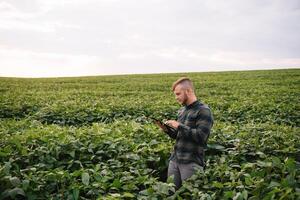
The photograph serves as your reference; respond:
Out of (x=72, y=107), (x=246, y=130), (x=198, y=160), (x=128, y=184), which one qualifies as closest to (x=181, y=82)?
(x=198, y=160)

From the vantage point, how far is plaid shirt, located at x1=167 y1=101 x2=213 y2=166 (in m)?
4.28

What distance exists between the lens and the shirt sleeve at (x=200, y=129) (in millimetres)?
4266

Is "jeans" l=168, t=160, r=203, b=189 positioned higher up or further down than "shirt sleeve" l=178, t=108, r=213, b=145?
further down

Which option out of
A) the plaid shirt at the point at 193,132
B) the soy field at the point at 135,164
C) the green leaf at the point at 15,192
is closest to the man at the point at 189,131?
the plaid shirt at the point at 193,132

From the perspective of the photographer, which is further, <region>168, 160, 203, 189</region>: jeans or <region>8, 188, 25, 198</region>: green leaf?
<region>168, 160, 203, 189</region>: jeans

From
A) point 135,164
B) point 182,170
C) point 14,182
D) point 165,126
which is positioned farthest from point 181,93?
point 14,182

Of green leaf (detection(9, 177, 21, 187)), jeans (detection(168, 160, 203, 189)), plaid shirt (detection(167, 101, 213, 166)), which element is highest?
plaid shirt (detection(167, 101, 213, 166))

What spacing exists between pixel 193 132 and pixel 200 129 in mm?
100

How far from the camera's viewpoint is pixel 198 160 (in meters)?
4.48

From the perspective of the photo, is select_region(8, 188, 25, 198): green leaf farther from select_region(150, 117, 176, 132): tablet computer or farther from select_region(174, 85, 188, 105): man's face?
select_region(174, 85, 188, 105): man's face

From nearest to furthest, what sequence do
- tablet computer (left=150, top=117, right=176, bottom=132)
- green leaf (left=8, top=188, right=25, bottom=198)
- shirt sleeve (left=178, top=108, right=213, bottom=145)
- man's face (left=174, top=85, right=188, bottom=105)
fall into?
green leaf (left=8, top=188, right=25, bottom=198), shirt sleeve (left=178, top=108, right=213, bottom=145), man's face (left=174, top=85, right=188, bottom=105), tablet computer (left=150, top=117, right=176, bottom=132)

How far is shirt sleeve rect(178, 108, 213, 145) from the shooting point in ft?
14.0

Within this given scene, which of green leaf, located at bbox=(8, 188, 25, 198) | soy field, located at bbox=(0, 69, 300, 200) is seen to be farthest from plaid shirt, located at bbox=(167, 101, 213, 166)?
green leaf, located at bbox=(8, 188, 25, 198)

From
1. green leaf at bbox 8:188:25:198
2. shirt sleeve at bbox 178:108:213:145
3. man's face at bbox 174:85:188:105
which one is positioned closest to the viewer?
green leaf at bbox 8:188:25:198
